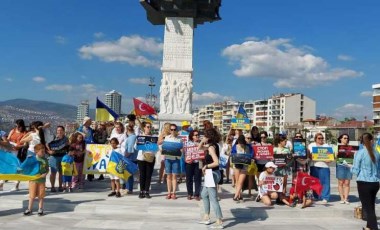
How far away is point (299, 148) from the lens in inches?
350

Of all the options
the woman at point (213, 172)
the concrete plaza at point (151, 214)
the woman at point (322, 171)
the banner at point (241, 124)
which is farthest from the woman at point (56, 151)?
the woman at point (322, 171)

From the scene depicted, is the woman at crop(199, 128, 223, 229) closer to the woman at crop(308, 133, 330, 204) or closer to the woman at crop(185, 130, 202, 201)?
the woman at crop(185, 130, 202, 201)

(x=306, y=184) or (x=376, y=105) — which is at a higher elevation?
(x=376, y=105)

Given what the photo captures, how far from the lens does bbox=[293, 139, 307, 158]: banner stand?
8836mm

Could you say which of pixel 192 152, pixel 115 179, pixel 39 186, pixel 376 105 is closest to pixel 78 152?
pixel 115 179

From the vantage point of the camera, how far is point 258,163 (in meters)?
9.08

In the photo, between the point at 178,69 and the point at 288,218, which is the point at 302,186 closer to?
the point at 288,218

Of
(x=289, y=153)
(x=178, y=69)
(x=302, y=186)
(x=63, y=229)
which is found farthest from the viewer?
(x=178, y=69)

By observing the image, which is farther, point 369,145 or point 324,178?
point 324,178

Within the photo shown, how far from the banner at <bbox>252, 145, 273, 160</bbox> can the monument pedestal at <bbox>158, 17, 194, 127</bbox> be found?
8935 millimetres

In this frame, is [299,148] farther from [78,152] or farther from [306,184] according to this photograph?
[78,152]

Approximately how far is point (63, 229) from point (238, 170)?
12.8 feet

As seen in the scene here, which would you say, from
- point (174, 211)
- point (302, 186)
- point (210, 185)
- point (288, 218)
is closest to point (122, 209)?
point (174, 211)

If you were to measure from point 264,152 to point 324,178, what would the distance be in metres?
1.49
